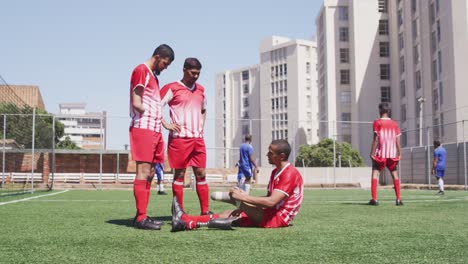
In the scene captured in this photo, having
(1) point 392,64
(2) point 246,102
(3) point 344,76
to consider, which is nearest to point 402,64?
(1) point 392,64

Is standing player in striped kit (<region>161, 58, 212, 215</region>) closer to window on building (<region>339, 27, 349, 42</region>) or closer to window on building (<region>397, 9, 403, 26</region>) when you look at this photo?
window on building (<region>397, 9, 403, 26</region>)

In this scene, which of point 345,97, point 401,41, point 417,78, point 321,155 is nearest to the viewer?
point 417,78

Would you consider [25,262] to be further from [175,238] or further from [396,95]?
[396,95]

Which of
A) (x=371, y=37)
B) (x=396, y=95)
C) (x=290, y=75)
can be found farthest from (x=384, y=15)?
(x=290, y=75)

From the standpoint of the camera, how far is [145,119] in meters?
5.60

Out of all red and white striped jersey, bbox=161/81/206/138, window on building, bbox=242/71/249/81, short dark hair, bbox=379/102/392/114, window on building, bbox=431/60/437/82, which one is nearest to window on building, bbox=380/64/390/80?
window on building, bbox=431/60/437/82

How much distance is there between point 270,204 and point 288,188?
0.80 feet

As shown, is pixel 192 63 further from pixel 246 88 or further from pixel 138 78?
pixel 246 88

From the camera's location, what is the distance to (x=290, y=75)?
10738cm

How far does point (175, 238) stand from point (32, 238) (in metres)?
1.18

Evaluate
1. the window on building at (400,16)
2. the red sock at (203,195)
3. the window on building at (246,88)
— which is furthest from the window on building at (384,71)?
the window on building at (246,88)

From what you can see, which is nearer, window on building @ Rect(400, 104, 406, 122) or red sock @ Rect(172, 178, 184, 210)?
red sock @ Rect(172, 178, 184, 210)

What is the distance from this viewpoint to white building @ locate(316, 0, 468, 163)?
42188mm

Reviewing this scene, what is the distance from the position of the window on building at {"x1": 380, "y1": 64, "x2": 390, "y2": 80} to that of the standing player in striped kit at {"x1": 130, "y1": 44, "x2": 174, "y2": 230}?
62.5 meters
